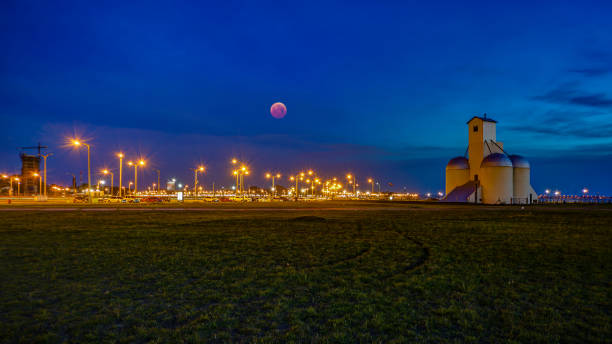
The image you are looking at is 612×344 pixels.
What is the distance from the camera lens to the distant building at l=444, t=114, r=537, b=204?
67.6 metres

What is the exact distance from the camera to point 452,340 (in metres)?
6.16

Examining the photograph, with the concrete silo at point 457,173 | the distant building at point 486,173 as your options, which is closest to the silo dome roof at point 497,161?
the distant building at point 486,173

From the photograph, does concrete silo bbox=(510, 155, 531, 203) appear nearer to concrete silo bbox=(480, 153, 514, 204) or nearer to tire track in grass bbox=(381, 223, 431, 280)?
concrete silo bbox=(480, 153, 514, 204)

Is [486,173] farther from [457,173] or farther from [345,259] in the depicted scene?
[345,259]

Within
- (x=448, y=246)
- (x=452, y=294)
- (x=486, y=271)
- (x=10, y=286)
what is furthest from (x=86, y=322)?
(x=448, y=246)

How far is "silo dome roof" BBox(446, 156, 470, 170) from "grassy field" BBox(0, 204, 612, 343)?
62.7 meters

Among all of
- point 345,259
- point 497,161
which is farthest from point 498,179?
point 345,259

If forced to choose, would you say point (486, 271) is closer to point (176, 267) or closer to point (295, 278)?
point (295, 278)

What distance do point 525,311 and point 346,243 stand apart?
32.4ft

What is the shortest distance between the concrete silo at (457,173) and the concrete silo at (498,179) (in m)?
6.29

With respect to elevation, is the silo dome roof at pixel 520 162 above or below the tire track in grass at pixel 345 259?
above

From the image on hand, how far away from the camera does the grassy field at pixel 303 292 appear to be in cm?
646

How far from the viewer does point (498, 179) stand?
67250mm

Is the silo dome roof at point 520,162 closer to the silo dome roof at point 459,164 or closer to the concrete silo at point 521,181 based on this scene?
the concrete silo at point 521,181
